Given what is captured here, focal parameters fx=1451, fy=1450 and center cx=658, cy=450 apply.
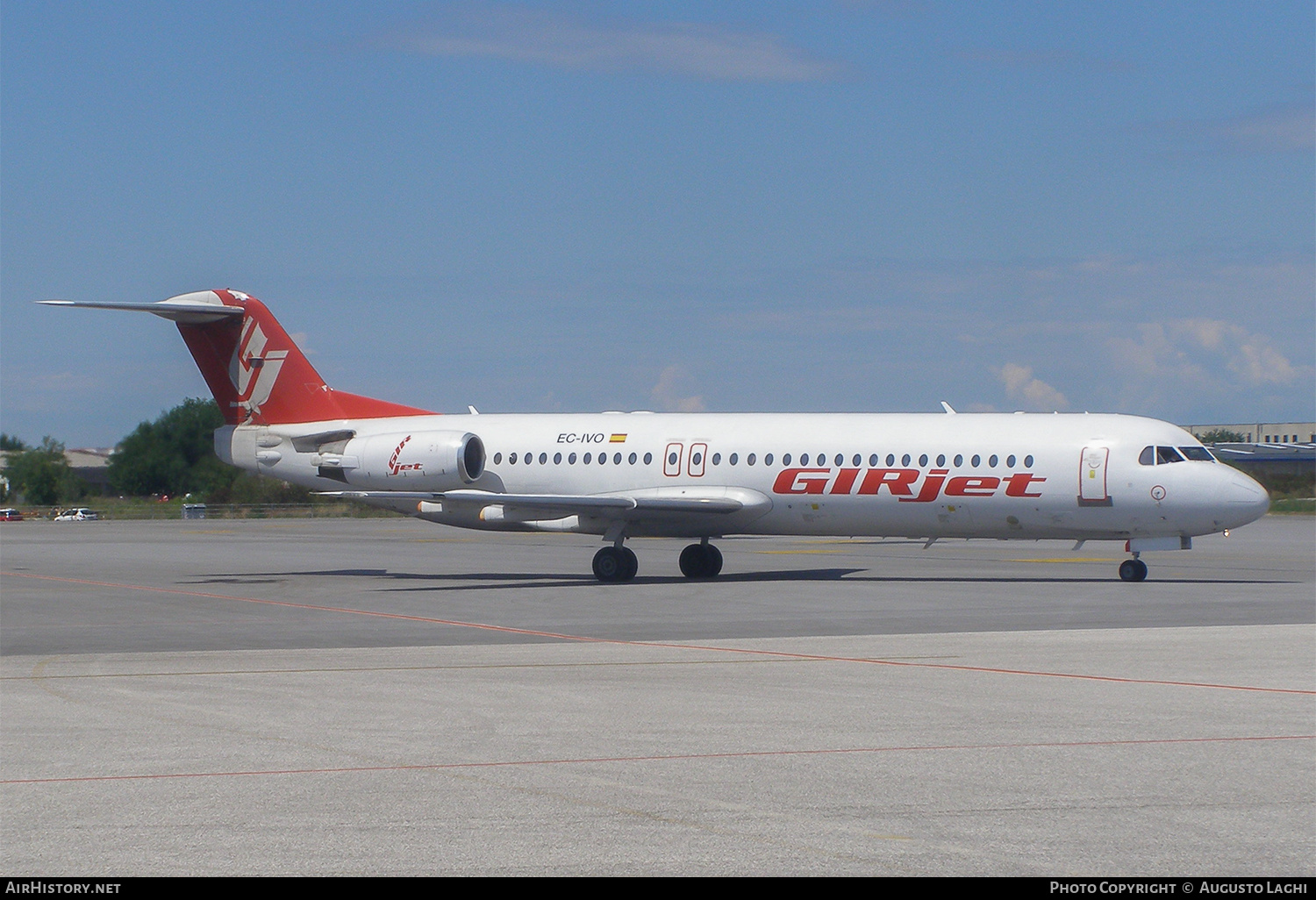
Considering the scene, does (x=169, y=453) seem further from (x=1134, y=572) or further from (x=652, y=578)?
(x=1134, y=572)

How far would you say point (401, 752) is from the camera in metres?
9.53

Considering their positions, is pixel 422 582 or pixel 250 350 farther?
pixel 250 350

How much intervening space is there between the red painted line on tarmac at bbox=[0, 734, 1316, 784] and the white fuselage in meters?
16.8

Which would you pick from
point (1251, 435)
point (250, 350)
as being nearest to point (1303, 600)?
point (250, 350)

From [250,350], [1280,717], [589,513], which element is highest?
[250,350]

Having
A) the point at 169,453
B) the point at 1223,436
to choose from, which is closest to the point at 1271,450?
the point at 1223,436

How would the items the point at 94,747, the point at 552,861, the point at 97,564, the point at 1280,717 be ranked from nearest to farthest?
the point at 552,861 < the point at 94,747 < the point at 1280,717 < the point at 97,564

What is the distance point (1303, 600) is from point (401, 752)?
1723 cm

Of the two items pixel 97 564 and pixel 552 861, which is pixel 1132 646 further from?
pixel 97 564

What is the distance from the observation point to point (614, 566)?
28547 millimetres

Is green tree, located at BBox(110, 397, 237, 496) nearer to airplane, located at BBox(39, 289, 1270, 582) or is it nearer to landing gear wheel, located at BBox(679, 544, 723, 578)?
airplane, located at BBox(39, 289, 1270, 582)

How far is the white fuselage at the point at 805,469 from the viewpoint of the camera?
1038 inches

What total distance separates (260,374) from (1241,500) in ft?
68.8

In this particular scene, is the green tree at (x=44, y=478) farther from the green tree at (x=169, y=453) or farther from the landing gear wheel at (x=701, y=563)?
the landing gear wheel at (x=701, y=563)
